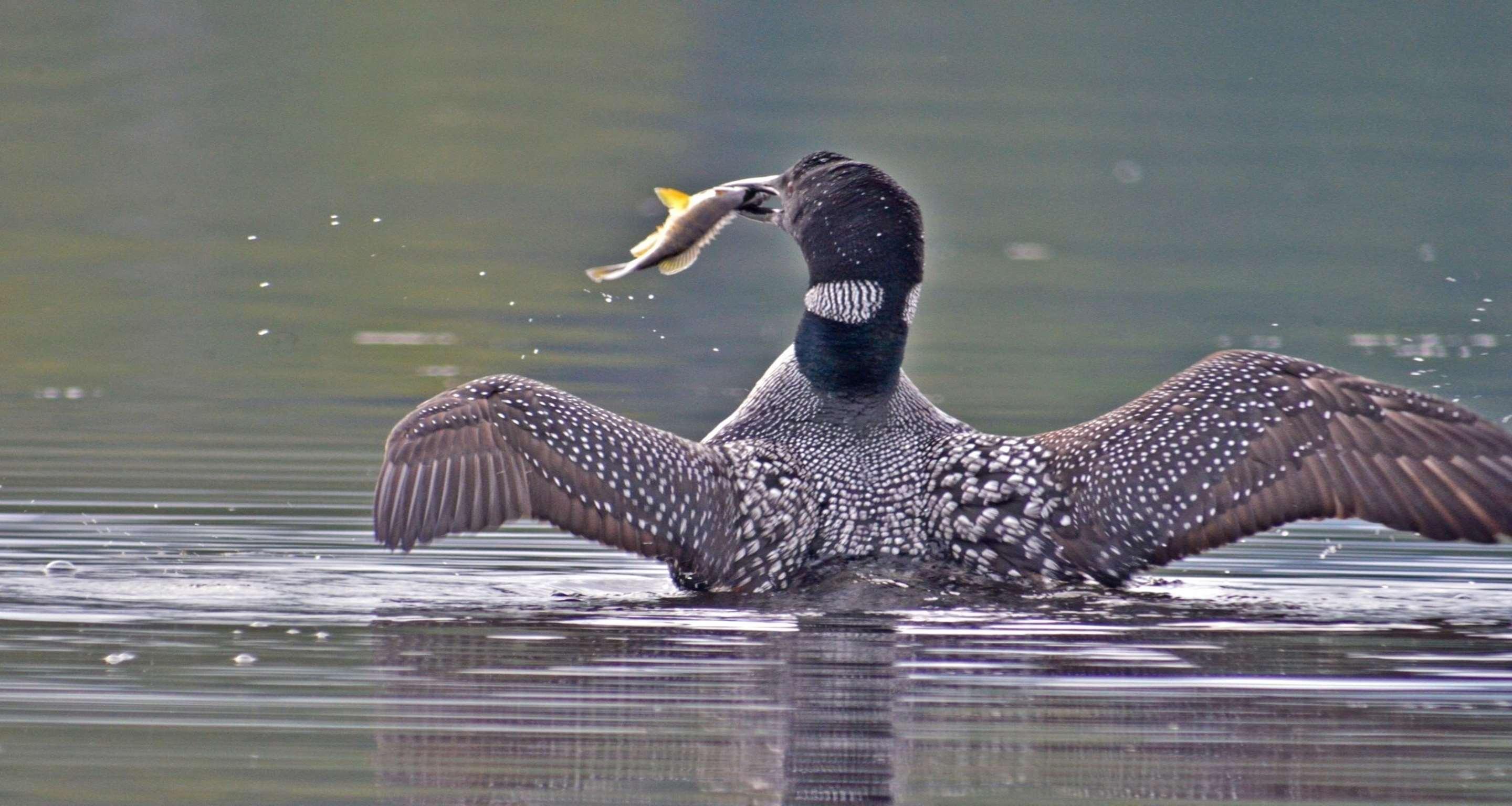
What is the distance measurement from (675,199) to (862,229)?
1.16 meters

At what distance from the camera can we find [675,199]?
8594 mm

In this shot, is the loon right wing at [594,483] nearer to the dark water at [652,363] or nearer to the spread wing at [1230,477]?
the dark water at [652,363]

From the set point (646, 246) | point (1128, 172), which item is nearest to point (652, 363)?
point (646, 246)

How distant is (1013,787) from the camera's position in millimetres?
4902

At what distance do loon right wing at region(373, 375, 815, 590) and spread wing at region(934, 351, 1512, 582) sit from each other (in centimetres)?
51

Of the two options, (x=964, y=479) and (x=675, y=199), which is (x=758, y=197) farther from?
(x=964, y=479)

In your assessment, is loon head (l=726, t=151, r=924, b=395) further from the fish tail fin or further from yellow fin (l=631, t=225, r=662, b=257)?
yellow fin (l=631, t=225, r=662, b=257)

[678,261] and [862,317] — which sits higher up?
[678,261]

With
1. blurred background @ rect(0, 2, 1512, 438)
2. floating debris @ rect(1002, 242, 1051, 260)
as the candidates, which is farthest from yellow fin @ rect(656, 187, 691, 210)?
floating debris @ rect(1002, 242, 1051, 260)

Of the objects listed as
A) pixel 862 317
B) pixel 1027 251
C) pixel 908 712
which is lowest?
pixel 908 712

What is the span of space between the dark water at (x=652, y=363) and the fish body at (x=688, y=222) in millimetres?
965

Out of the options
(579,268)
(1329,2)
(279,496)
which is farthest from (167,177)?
(1329,2)

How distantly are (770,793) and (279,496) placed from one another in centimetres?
448

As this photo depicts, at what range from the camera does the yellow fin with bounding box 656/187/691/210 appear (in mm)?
8539
